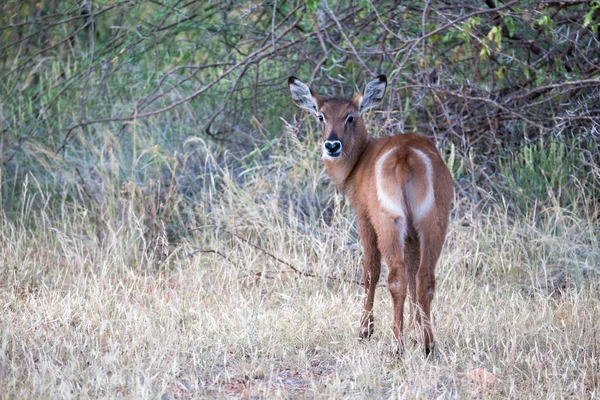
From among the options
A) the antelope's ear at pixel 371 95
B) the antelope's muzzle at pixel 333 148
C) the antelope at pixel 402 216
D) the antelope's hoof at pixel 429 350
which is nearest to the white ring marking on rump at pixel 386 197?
the antelope at pixel 402 216

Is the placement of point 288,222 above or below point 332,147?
below

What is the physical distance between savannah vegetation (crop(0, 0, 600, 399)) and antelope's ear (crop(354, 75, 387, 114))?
81cm

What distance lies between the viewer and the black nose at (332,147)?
17.0ft

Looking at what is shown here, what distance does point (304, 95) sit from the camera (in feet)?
19.1

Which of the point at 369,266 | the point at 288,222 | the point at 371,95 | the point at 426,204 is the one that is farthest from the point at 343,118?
the point at 288,222

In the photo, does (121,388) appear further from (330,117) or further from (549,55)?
(549,55)

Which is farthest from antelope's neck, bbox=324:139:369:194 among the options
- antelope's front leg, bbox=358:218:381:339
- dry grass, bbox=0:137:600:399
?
dry grass, bbox=0:137:600:399

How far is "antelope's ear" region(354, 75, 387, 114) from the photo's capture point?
219 inches

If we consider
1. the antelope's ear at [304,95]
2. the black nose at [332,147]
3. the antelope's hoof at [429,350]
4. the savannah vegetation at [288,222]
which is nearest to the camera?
the savannah vegetation at [288,222]

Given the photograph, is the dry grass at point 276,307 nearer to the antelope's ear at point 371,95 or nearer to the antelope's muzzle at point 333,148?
the antelope's muzzle at point 333,148

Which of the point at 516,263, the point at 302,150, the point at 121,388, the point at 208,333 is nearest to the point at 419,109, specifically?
the point at 302,150

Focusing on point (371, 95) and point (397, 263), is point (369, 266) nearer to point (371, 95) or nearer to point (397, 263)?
point (397, 263)

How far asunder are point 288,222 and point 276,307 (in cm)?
139

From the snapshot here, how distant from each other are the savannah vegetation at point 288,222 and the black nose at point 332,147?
98 cm
